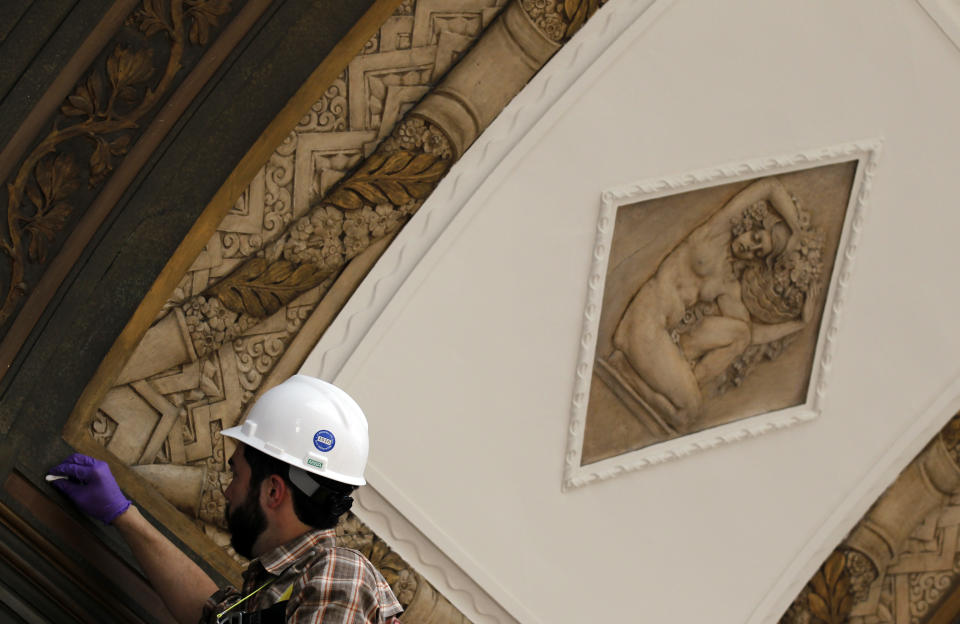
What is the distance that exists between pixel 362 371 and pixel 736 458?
182 centimetres

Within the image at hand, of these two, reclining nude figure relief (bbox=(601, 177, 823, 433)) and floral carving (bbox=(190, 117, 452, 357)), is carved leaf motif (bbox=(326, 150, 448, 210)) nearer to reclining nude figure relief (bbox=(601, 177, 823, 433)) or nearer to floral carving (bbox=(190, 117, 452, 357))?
floral carving (bbox=(190, 117, 452, 357))

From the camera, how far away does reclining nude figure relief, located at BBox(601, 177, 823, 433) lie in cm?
449

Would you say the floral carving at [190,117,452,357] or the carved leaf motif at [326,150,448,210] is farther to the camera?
the carved leaf motif at [326,150,448,210]

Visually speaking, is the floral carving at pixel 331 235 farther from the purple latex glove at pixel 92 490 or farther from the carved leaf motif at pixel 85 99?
the carved leaf motif at pixel 85 99

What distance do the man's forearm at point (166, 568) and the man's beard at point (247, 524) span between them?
2.30 ft

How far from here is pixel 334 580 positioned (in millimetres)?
2484

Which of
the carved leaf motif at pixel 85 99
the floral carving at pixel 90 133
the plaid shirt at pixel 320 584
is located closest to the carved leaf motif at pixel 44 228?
the floral carving at pixel 90 133

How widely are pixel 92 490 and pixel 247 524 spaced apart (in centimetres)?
92

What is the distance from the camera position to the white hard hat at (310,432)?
2.78 meters

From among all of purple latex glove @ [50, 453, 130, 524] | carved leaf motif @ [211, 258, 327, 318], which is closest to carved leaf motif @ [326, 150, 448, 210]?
carved leaf motif @ [211, 258, 327, 318]

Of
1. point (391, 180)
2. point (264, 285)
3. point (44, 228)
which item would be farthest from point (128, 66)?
point (391, 180)

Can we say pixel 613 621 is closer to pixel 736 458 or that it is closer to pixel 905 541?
pixel 736 458

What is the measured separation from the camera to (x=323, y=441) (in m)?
2.79

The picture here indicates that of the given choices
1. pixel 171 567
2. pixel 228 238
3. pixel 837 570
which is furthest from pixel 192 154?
pixel 837 570
